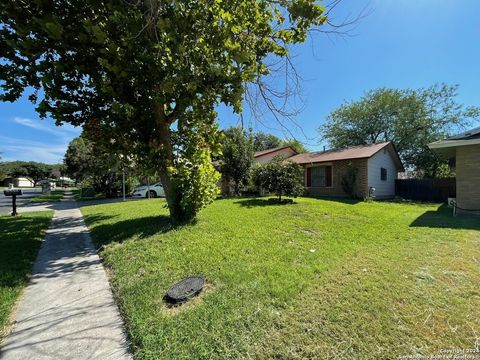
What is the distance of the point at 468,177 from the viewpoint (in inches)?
386

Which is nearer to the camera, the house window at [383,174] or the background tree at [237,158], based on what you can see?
the background tree at [237,158]

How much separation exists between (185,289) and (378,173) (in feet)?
54.2

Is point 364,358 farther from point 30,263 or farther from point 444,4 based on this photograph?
point 444,4

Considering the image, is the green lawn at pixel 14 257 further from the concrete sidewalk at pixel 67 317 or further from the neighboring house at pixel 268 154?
Result: the neighboring house at pixel 268 154

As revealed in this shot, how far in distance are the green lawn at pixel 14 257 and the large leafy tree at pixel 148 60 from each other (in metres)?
3.15

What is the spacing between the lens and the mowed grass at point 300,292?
2539 mm

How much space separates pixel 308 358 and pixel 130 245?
4.60 metres

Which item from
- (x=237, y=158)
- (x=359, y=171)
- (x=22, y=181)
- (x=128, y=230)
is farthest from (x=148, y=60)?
(x=22, y=181)

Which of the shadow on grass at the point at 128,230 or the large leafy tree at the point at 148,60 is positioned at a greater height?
the large leafy tree at the point at 148,60

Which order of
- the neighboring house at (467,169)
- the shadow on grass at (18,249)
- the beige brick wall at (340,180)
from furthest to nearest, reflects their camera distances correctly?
1. the beige brick wall at (340,180)
2. the neighboring house at (467,169)
3. the shadow on grass at (18,249)

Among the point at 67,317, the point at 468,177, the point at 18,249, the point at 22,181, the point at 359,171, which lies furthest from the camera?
the point at 22,181

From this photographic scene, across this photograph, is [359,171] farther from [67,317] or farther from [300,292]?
[67,317]

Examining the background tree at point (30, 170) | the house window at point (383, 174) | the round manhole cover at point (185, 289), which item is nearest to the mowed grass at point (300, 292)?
the round manhole cover at point (185, 289)

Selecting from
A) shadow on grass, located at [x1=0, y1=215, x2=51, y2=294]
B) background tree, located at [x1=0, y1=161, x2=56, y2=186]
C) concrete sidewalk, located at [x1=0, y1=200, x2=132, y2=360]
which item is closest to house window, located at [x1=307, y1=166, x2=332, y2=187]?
shadow on grass, located at [x1=0, y1=215, x2=51, y2=294]
